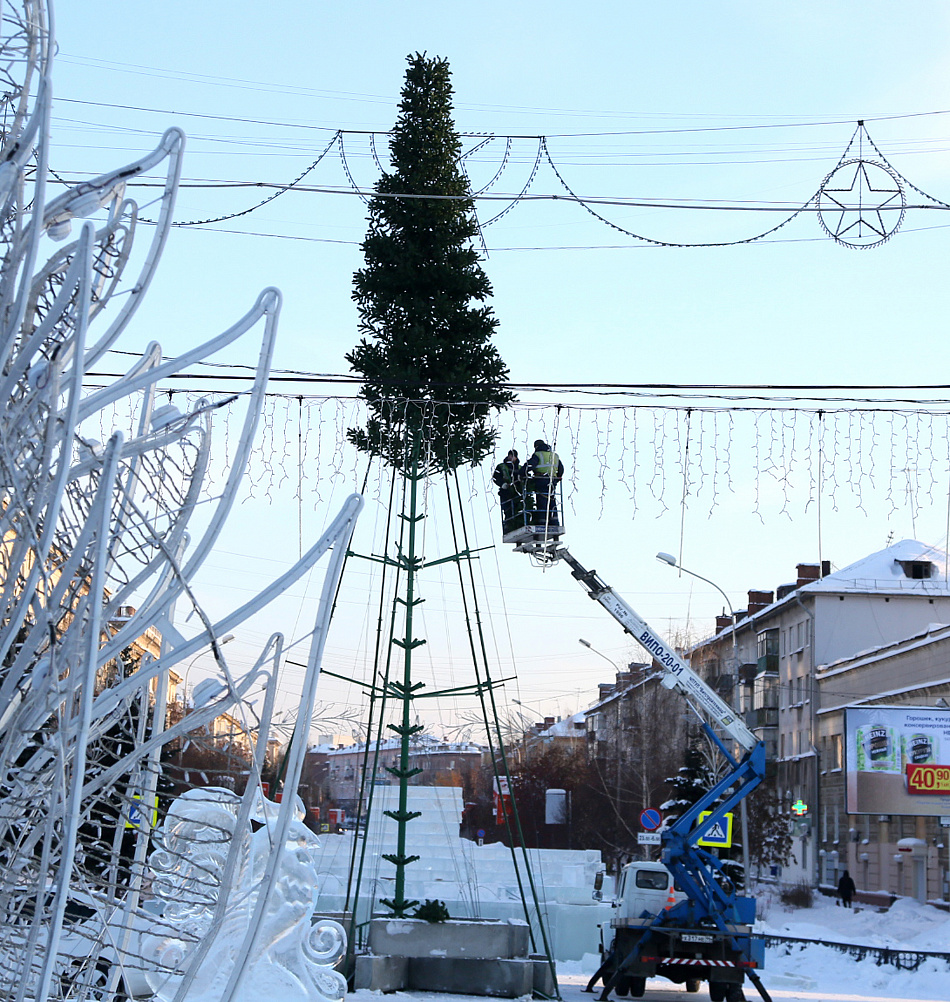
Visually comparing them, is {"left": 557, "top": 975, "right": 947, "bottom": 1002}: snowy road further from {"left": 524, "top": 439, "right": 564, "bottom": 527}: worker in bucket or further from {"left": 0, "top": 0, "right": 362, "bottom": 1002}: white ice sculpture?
{"left": 0, "top": 0, "right": 362, "bottom": 1002}: white ice sculpture

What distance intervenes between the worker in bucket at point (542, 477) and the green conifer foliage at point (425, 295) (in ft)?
2.02

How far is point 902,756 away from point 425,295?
2107 centimetres

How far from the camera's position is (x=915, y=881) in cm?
4175

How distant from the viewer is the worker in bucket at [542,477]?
51.9 feet

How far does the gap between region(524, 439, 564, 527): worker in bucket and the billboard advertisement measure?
18670 millimetres

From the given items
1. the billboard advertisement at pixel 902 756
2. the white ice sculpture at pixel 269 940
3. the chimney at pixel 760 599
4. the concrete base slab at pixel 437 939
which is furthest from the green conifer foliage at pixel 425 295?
the chimney at pixel 760 599

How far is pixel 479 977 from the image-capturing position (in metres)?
14.7

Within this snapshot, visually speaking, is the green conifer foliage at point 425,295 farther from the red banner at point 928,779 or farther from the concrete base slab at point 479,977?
the red banner at point 928,779

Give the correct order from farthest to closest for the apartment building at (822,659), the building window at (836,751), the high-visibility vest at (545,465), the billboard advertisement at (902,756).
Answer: the apartment building at (822,659) < the building window at (836,751) < the billboard advertisement at (902,756) < the high-visibility vest at (545,465)

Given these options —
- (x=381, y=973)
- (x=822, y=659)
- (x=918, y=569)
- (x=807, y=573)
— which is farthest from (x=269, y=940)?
(x=807, y=573)

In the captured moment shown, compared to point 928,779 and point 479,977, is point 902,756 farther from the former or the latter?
point 479,977

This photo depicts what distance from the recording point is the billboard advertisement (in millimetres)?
31922

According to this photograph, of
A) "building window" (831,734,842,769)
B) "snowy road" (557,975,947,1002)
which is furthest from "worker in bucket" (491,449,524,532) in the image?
"building window" (831,734,842,769)

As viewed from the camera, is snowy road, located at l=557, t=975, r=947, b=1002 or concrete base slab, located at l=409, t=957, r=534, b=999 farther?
snowy road, located at l=557, t=975, r=947, b=1002
